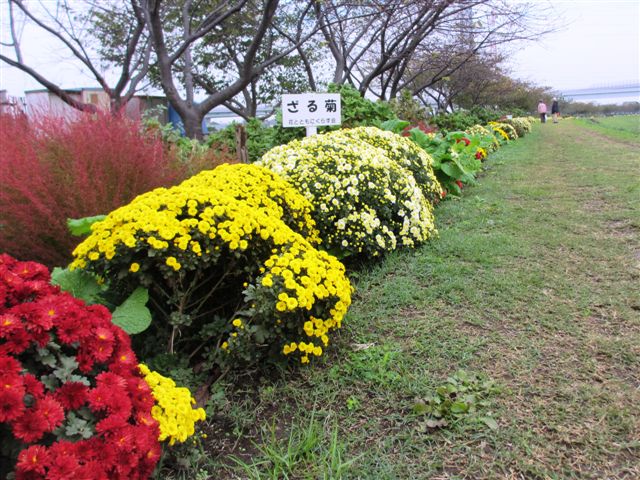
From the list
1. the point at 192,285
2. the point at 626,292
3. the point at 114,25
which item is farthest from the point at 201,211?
the point at 114,25

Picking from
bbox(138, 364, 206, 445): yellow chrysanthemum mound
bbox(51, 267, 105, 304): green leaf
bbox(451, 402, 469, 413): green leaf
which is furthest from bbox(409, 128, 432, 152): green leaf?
bbox(138, 364, 206, 445): yellow chrysanthemum mound

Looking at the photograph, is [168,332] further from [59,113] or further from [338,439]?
[59,113]

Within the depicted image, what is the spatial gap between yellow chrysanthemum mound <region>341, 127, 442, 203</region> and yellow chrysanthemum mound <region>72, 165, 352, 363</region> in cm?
242

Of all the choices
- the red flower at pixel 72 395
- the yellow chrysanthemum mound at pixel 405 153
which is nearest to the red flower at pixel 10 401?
the red flower at pixel 72 395

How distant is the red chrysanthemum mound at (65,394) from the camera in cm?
121

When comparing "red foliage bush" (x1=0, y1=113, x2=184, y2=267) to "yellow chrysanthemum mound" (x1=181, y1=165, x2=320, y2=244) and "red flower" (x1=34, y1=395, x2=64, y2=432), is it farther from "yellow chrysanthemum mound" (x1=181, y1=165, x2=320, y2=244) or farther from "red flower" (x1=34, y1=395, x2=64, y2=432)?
"red flower" (x1=34, y1=395, x2=64, y2=432)

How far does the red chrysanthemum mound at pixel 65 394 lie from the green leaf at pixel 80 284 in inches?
21.4

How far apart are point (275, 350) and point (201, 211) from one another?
2.43ft

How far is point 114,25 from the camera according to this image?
13461 millimetres

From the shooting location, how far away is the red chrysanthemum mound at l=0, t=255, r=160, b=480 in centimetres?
121

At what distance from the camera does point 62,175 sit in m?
2.95

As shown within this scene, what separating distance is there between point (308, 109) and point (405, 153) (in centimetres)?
122

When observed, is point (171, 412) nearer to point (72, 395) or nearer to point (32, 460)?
point (72, 395)

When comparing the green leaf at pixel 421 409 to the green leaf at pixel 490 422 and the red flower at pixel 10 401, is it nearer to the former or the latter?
the green leaf at pixel 490 422
